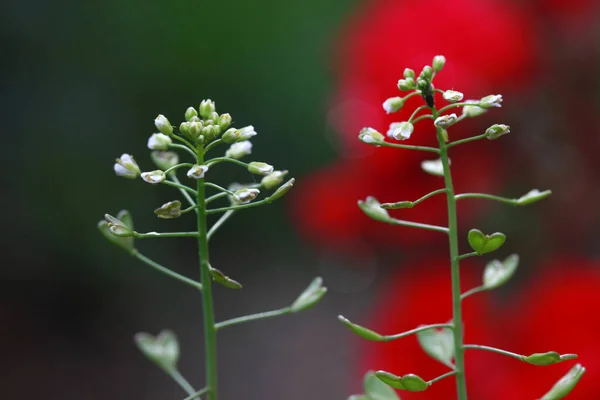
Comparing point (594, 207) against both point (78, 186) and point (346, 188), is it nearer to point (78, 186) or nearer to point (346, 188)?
point (346, 188)

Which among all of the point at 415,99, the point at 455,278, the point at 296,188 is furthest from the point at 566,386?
the point at 296,188

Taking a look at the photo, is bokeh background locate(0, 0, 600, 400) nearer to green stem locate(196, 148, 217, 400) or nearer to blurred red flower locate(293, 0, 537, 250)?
blurred red flower locate(293, 0, 537, 250)

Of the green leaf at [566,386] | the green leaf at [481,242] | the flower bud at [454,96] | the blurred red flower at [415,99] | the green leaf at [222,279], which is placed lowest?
the green leaf at [566,386]

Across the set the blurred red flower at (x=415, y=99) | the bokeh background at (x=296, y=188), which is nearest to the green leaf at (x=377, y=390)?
the bokeh background at (x=296, y=188)

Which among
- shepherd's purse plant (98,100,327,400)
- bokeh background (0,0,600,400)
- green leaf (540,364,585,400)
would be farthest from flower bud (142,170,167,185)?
bokeh background (0,0,600,400)

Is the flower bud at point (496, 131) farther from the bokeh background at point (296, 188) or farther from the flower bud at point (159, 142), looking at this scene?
the bokeh background at point (296, 188)

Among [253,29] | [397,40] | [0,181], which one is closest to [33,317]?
[0,181]
